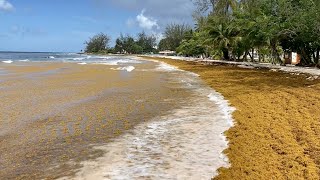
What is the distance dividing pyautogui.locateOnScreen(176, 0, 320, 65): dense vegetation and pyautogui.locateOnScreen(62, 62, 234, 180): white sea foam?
12304 mm

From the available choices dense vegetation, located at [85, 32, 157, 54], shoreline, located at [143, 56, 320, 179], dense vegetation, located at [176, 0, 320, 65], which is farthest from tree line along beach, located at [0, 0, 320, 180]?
dense vegetation, located at [85, 32, 157, 54]

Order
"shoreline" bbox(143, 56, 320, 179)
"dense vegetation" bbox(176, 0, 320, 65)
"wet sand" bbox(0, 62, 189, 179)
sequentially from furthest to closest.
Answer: "dense vegetation" bbox(176, 0, 320, 65), "wet sand" bbox(0, 62, 189, 179), "shoreline" bbox(143, 56, 320, 179)

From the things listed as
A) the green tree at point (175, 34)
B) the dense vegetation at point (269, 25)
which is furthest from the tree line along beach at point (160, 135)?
the green tree at point (175, 34)

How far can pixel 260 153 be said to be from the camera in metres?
5.41

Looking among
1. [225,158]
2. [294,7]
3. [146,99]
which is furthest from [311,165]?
[294,7]

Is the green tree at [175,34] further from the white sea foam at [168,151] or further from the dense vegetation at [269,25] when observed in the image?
the white sea foam at [168,151]

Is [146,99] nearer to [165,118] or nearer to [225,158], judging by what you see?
[165,118]

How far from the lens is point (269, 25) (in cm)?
2141

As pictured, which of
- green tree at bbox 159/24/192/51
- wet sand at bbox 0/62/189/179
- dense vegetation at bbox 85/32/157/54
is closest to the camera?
wet sand at bbox 0/62/189/179

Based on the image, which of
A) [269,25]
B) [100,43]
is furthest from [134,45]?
[269,25]

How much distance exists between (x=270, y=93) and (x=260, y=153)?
7399 mm

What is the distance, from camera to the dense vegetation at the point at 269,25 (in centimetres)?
1855

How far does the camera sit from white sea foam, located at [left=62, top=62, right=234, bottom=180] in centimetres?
471

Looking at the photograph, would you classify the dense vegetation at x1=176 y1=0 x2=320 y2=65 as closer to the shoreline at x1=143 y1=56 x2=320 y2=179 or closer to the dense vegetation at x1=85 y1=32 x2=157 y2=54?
the shoreline at x1=143 y1=56 x2=320 y2=179
